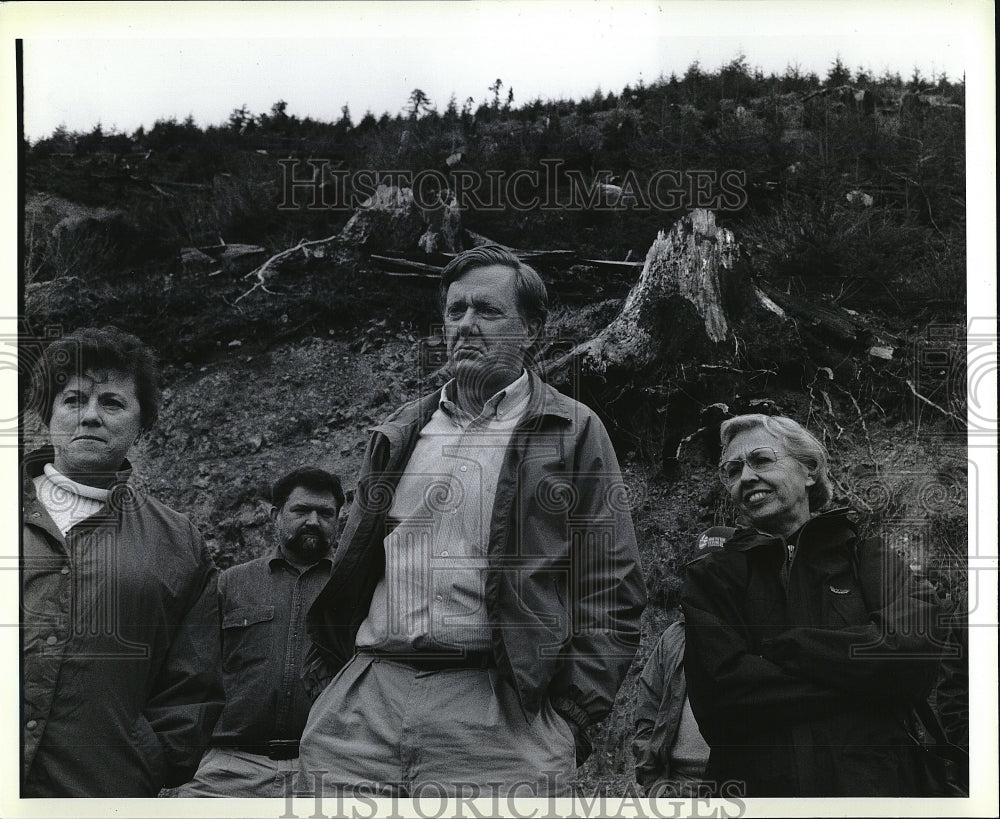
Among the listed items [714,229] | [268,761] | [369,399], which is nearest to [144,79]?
[369,399]

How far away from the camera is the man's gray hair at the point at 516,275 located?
5.71 meters

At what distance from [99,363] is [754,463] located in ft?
9.58

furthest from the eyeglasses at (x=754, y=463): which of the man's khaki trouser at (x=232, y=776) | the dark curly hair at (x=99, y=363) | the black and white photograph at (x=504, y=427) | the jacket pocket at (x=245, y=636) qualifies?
the dark curly hair at (x=99, y=363)

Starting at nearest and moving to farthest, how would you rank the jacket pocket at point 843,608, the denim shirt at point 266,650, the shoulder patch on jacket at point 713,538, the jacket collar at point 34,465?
the jacket pocket at point 843,608 < the denim shirt at point 266,650 < the shoulder patch on jacket at point 713,538 < the jacket collar at point 34,465

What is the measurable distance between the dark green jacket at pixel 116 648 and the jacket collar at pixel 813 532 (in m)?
2.27

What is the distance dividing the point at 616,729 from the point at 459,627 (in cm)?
84

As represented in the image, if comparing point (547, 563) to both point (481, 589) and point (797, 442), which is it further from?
point (797, 442)

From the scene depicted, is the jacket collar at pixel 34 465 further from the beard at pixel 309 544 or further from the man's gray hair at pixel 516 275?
the man's gray hair at pixel 516 275

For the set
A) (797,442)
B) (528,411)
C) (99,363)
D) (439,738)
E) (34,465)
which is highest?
(99,363)

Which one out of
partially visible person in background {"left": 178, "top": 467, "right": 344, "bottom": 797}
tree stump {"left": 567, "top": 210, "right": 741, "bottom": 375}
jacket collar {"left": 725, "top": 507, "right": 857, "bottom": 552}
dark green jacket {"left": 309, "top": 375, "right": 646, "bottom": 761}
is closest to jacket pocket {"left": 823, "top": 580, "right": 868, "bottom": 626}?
jacket collar {"left": 725, "top": 507, "right": 857, "bottom": 552}

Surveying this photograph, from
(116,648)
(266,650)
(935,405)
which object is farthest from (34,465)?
(935,405)

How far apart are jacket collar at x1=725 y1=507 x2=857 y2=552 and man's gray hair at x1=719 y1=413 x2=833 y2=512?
0.07m

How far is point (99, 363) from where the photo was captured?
19.1 feet

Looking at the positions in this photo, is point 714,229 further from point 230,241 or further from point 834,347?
point 230,241
